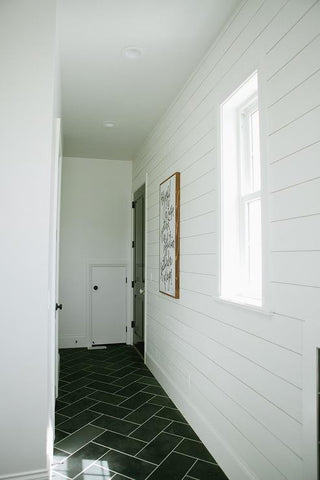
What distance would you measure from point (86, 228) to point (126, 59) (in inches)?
125

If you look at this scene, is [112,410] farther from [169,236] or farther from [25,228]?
[25,228]

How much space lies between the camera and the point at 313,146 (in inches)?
57.2

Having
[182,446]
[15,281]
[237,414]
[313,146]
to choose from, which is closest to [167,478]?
[182,446]

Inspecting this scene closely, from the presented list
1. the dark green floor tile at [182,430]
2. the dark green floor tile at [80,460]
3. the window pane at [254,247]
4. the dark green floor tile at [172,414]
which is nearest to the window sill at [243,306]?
the window pane at [254,247]

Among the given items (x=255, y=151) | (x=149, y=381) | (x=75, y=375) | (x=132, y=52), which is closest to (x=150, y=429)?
(x=149, y=381)

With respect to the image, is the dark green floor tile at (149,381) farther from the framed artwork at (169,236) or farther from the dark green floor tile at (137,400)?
the framed artwork at (169,236)

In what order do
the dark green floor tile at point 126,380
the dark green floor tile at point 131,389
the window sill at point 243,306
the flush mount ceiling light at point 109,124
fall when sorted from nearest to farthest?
1. the window sill at point 243,306
2. the dark green floor tile at point 131,389
3. the dark green floor tile at point 126,380
4. the flush mount ceiling light at point 109,124

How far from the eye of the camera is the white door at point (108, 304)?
17.9ft

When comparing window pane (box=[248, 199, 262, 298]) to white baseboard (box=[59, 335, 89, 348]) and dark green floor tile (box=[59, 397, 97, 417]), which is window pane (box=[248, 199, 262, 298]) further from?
white baseboard (box=[59, 335, 89, 348])

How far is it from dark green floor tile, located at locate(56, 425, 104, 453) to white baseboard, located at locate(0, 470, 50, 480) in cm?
43

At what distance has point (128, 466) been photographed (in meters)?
2.29

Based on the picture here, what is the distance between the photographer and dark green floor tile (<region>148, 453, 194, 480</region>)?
216cm

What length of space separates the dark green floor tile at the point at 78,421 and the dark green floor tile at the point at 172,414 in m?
Answer: 0.57

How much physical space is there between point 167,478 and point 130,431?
663mm
